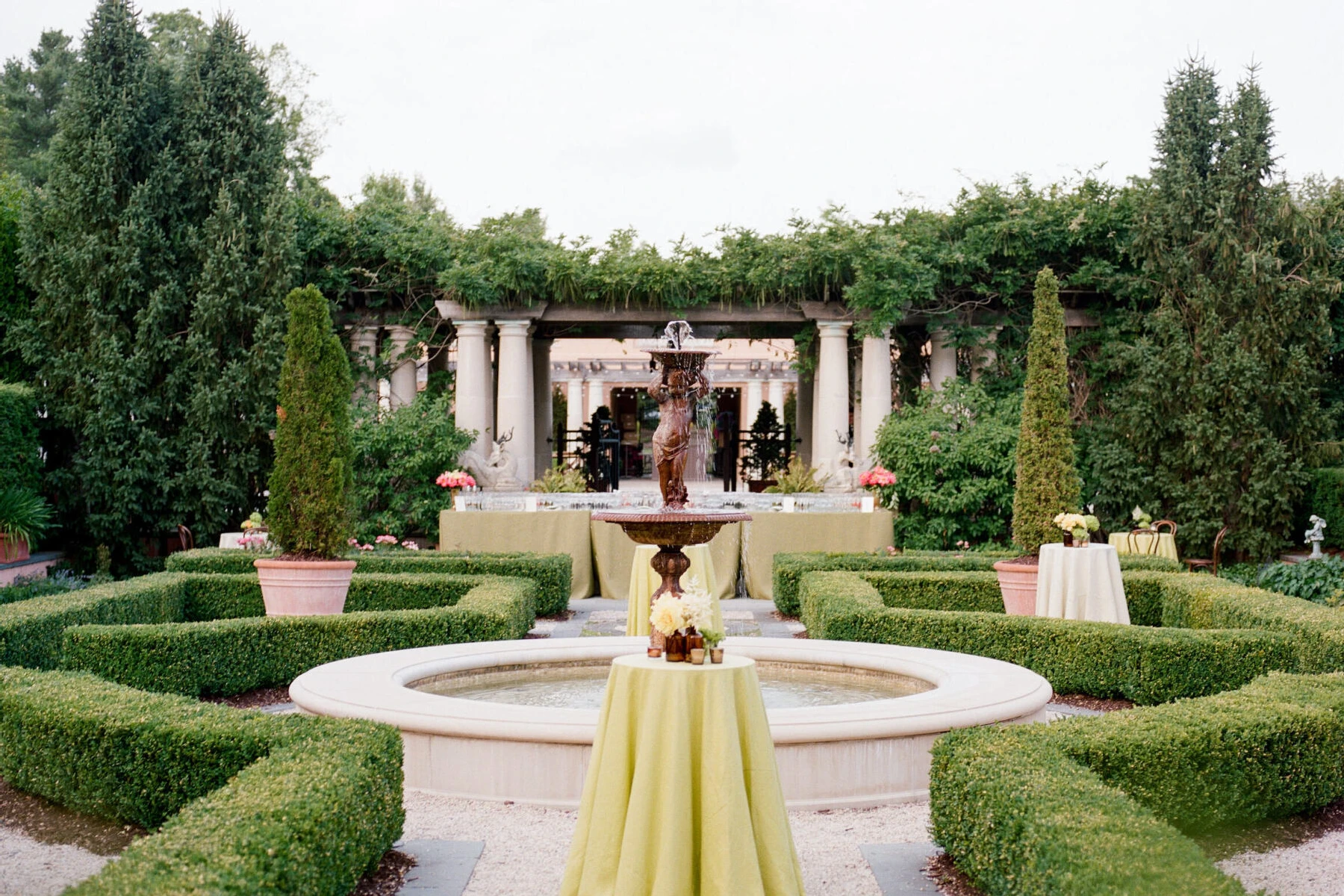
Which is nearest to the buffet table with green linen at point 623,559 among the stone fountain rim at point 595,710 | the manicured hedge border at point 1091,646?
the manicured hedge border at point 1091,646

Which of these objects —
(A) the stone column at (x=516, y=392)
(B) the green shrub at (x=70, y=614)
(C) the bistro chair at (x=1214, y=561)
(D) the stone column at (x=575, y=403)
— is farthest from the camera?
(D) the stone column at (x=575, y=403)

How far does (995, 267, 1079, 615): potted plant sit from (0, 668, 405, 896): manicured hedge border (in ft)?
27.0

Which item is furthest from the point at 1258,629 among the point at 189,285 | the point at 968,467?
the point at 189,285

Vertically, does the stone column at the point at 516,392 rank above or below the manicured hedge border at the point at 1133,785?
above

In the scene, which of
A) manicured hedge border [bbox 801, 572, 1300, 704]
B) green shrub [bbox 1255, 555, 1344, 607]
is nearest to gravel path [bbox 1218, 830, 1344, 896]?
manicured hedge border [bbox 801, 572, 1300, 704]

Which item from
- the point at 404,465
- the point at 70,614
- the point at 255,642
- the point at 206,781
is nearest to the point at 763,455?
the point at 404,465

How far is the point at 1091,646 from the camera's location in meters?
10.0

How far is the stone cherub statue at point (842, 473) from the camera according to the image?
68.8 ft

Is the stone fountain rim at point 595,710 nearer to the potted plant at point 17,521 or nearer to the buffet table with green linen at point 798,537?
the buffet table with green linen at point 798,537

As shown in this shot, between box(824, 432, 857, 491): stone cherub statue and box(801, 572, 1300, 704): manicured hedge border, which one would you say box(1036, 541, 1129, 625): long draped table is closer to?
box(801, 572, 1300, 704): manicured hedge border

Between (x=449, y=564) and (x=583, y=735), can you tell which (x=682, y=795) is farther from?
(x=449, y=564)

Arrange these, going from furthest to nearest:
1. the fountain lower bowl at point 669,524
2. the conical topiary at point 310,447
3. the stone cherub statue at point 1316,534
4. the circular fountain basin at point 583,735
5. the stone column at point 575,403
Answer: the stone column at point 575,403 → the stone cherub statue at point 1316,534 → the conical topiary at point 310,447 → the fountain lower bowl at point 669,524 → the circular fountain basin at point 583,735

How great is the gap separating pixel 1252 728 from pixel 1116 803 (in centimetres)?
191

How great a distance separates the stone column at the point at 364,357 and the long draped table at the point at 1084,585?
Result: 14186mm
